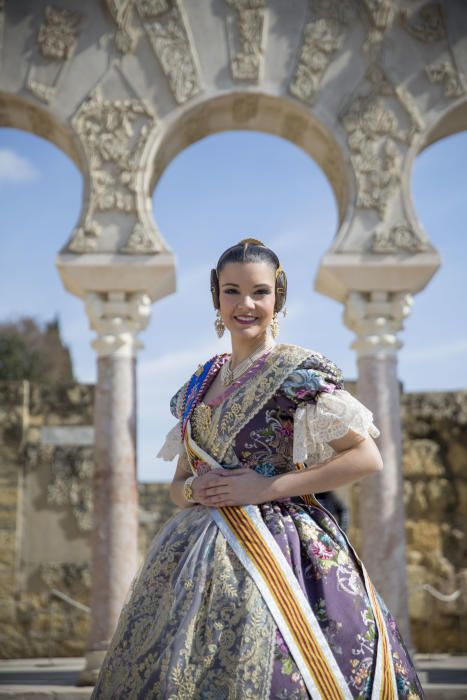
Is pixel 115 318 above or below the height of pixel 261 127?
below

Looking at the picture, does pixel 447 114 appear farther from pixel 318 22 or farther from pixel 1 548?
pixel 1 548

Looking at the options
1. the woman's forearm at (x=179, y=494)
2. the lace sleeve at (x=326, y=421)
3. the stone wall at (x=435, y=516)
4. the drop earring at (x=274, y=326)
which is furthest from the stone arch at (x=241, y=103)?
the lace sleeve at (x=326, y=421)

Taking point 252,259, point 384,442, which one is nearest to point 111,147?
point 384,442

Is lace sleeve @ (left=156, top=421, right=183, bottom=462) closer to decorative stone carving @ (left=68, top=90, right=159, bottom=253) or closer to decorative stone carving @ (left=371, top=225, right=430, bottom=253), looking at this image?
decorative stone carving @ (left=68, top=90, right=159, bottom=253)

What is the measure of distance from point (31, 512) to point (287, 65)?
5.14 metres

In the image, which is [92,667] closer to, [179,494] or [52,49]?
[179,494]

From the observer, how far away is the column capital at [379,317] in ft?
20.1

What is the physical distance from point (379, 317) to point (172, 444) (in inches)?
152

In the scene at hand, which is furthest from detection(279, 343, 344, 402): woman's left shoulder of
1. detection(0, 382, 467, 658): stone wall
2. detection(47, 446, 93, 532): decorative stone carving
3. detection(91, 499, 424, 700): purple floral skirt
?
detection(47, 446, 93, 532): decorative stone carving

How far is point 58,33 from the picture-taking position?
20.7ft

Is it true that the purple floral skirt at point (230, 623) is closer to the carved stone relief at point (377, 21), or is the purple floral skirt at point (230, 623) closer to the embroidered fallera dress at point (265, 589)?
the embroidered fallera dress at point (265, 589)

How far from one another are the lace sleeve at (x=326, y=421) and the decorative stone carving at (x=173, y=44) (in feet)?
15.0

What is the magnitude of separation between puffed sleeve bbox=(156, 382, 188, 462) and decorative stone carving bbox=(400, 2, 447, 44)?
4.80 meters

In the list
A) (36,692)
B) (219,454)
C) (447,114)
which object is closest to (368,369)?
(447,114)
